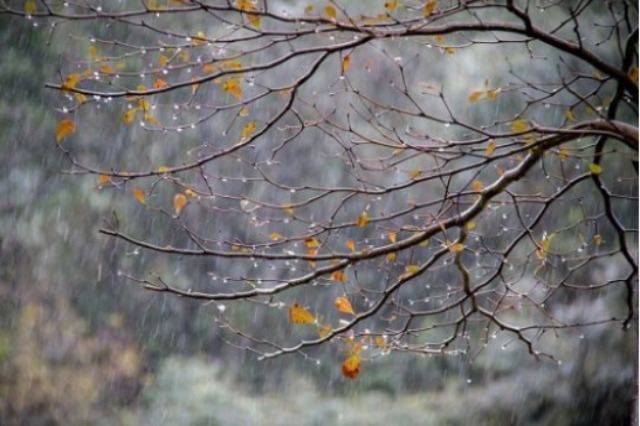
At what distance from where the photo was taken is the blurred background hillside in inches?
221

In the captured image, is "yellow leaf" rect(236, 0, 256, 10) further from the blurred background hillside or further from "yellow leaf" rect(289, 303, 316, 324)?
the blurred background hillside

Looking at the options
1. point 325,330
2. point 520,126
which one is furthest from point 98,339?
point 520,126

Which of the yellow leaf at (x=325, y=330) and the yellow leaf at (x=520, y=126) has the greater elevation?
the yellow leaf at (x=520, y=126)

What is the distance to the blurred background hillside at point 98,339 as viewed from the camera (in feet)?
18.4

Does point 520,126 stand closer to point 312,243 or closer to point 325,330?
point 312,243

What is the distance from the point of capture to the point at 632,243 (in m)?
4.82

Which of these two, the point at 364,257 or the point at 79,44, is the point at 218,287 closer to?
the point at 79,44

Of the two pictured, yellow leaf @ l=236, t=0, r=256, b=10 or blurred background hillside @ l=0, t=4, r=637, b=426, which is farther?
blurred background hillside @ l=0, t=4, r=637, b=426

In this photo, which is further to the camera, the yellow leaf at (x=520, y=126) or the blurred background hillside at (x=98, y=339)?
the blurred background hillside at (x=98, y=339)

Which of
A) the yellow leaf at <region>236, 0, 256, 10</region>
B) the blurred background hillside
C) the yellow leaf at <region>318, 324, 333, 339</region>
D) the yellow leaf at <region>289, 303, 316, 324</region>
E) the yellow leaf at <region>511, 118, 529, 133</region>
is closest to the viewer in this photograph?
the yellow leaf at <region>511, 118, 529, 133</region>

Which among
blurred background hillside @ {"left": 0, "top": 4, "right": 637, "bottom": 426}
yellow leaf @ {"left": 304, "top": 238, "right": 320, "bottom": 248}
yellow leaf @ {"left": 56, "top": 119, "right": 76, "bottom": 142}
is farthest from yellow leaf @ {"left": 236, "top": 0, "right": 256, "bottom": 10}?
blurred background hillside @ {"left": 0, "top": 4, "right": 637, "bottom": 426}

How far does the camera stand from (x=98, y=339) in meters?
6.03

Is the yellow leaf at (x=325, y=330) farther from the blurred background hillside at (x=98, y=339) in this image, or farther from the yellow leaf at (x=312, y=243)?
the blurred background hillside at (x=98, y=339)

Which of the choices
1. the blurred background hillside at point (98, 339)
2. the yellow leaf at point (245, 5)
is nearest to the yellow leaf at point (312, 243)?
the yellow leaf at point (245, 5)
